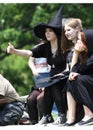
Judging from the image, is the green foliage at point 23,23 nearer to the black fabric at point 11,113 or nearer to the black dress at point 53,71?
the black dress at point 53,71

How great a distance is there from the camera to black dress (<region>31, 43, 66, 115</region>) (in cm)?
826

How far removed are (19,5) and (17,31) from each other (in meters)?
1.41

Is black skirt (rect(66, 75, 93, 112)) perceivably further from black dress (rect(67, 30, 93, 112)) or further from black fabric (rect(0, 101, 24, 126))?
black fabric (rect(0, 101, 24, 126))

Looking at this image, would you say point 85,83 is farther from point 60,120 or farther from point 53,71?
point 53,71

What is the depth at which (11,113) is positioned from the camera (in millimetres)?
8438

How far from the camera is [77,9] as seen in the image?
1981 cm

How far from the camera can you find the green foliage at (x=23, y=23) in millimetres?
19438

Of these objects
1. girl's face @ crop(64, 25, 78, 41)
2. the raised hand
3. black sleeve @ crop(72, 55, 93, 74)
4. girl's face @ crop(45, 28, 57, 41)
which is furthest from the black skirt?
the raised hand

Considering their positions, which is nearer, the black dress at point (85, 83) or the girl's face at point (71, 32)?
the black dress at point (85, 83)

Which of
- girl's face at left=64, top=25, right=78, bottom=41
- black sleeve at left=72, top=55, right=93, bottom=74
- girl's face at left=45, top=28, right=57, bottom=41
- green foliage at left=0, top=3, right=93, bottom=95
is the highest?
girl's face at left=64, top=25, right=78, bottom=41

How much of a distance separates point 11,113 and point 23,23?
1228 centimetres

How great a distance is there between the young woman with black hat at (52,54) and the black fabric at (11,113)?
325 millimetres

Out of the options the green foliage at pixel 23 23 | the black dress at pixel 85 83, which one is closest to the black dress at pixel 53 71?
the black dress at pixel 85 83

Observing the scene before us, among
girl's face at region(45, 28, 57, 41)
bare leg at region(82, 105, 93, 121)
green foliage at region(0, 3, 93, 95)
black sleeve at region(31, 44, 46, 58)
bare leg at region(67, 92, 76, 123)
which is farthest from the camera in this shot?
green foliage at region(0, 3, 93, 95)
